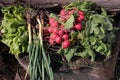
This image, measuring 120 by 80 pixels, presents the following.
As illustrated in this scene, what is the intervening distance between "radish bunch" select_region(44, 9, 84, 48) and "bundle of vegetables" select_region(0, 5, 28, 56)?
0.71 ft

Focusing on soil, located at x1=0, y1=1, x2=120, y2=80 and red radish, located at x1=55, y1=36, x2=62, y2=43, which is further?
soil, located at x1=0, y1=1, x2=120, y2=80

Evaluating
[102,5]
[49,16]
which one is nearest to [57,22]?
[49,16]

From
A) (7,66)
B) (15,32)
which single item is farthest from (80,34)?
(7,66)

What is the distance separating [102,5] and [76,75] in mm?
725

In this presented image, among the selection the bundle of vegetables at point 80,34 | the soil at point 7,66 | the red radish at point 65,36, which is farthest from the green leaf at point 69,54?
the soil at point 7,66

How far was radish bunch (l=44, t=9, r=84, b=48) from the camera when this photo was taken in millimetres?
2492

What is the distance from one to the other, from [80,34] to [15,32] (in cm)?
52

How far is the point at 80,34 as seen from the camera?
253 centimetres

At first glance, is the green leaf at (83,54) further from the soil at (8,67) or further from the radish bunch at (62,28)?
the soil at (8,67)

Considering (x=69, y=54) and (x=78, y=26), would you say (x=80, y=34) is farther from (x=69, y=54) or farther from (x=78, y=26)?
(x=69, y=54)

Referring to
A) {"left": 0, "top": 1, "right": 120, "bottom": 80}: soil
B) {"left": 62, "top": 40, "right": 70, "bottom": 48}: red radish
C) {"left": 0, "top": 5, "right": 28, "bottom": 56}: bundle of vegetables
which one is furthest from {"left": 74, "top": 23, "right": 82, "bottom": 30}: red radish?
{"left": 0, "top": 1, "right": 120, "bottom": 80}: soil

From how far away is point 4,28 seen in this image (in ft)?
8.64

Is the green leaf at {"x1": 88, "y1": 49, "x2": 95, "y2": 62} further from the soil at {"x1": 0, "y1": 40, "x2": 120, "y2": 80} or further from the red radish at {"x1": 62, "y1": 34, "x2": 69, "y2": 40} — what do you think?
the soil at {"x1": 0, "y1": 40, "x2": 120, "y2": 80}

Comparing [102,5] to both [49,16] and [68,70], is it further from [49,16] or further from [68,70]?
[68,70]
